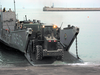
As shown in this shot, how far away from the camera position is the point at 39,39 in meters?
14.2

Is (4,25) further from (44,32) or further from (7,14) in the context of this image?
(44,32)

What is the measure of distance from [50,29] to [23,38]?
2808mm

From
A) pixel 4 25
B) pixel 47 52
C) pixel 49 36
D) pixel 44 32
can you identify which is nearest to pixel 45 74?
pixel 47 52

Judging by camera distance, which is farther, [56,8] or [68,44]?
[56,8]

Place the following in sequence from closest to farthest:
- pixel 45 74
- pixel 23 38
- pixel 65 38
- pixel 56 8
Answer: pixel 45 74, pixel 23 38, pixel 65 38, pixel 56 8

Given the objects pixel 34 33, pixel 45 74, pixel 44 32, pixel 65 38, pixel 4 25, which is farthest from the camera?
pixel 4 25

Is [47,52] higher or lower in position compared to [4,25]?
lower

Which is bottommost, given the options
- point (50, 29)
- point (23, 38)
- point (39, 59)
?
point (39, 59)

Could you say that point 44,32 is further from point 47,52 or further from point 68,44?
point 68,44

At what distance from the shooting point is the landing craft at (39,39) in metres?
12.4

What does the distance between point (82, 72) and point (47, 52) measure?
14.0 feet

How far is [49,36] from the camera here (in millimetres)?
12750

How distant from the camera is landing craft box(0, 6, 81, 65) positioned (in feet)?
40.6

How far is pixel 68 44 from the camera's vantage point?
16.4 m
